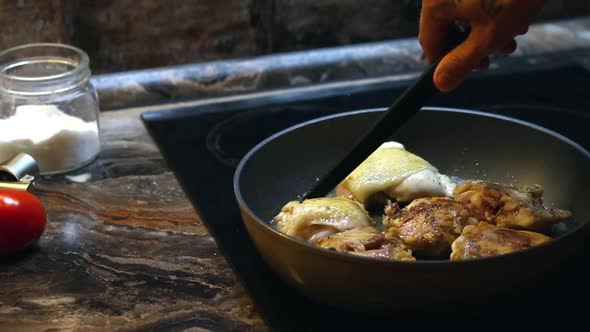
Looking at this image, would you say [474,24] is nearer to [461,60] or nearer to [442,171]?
[461,60]

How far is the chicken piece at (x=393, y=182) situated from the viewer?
1.03m

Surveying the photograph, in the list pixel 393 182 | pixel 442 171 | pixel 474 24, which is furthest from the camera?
pixel 442 171

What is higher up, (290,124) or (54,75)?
(54,75)

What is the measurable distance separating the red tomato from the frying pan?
26 cm

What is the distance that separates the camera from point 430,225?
0.91 meters

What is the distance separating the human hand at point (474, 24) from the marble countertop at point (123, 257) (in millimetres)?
346

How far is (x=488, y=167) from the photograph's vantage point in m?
1.16

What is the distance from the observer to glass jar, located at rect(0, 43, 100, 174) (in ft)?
3.94

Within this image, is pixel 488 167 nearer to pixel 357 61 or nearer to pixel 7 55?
pixel 357 61

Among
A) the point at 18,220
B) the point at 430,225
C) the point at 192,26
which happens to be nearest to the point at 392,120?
the point at 430,225

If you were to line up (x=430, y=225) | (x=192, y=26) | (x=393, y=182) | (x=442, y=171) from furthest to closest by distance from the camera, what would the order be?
(x=192, y=26) → (x=442, y=171) → (x=393, y=182) → (x=430, y=225)

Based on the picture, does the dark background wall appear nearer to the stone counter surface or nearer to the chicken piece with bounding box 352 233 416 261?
the stone counter surface

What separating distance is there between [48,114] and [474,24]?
739 mm

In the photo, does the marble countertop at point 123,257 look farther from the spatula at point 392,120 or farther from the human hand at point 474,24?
the human hand at point 474,24
